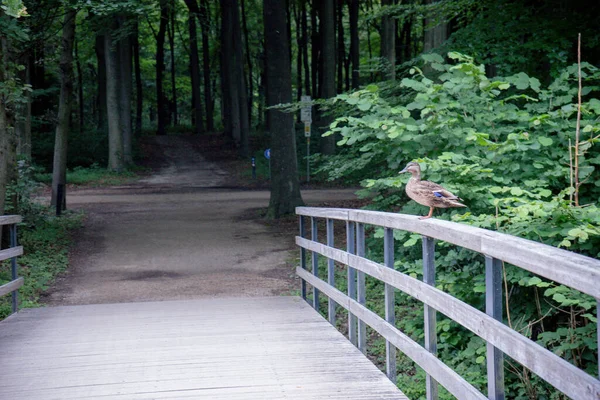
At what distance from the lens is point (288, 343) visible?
5719 millimetres

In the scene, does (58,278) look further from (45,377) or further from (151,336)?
(45,377)

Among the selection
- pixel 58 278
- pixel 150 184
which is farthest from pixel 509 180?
pixel 150 184

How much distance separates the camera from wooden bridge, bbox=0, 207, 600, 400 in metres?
2.81

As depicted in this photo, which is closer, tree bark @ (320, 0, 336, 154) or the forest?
the forest

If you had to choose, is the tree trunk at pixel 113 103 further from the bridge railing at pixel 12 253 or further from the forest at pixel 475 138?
the bridge railing at pixel 12 253

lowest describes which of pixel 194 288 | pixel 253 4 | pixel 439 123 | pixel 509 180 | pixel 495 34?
pixel 194 288

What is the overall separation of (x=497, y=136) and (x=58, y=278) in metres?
7.71

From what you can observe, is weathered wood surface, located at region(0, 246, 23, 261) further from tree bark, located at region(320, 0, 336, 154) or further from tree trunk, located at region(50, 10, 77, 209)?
tree bark, located at region(320, 0, 336, 154)

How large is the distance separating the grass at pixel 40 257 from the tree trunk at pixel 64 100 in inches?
79.5

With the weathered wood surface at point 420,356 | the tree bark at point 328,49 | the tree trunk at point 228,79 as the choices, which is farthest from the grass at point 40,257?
the tree trunk at point 228,79

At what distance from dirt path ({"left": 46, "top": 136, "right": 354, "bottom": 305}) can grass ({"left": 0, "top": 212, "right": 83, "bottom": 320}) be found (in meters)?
0.26

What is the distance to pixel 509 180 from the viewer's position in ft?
23.0

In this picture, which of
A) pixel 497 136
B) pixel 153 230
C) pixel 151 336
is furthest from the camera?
pixel 153 230

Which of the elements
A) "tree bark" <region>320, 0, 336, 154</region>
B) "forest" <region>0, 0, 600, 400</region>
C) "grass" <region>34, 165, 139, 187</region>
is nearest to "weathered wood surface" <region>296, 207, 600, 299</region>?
"forest" <region>0, 0, 600, 400</region>
